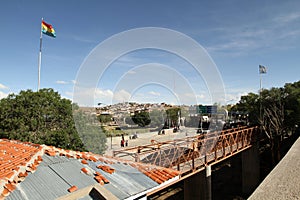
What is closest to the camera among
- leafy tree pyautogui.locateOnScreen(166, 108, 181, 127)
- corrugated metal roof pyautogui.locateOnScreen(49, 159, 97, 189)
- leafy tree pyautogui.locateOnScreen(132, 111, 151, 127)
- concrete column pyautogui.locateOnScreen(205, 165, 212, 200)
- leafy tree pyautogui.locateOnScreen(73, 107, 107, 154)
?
corrugated metal roof pyautogui.locateOnScreen(49, 159, 97, 189)

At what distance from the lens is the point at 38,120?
10.7m

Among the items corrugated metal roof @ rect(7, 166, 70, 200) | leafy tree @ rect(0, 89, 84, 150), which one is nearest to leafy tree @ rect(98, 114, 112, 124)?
leafy tree @ rect(0, 89, 84, 150)

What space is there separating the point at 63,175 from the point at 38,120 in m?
8.26

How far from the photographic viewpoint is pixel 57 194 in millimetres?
3102

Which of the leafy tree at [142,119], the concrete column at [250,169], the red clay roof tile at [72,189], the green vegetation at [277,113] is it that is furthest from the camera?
the leafy tree at [142,119]

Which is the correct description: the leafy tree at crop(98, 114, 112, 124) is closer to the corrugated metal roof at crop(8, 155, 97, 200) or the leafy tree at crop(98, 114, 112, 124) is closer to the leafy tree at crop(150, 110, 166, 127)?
the corrugated metal roof at crop(8, 155, 97, 200)

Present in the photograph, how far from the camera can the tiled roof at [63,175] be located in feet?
10.1

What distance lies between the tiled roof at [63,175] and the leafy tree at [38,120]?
5675 millimetres

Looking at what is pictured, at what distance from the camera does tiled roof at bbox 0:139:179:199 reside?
3.08 meters

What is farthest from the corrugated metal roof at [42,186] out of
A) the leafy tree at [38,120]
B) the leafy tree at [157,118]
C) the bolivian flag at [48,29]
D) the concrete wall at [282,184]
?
the leafy tree at [157,118]

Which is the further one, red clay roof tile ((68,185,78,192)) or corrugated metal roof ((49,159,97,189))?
corrugated metal roof ((49,159,97,189))

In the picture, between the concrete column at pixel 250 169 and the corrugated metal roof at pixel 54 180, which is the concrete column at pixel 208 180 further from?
the corrugated metal roof at pixel 54 180

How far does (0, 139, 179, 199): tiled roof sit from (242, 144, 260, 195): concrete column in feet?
37.1

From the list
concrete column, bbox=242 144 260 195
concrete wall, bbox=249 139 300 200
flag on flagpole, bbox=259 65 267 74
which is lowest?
concrete column, bbox=242 144 260 195
